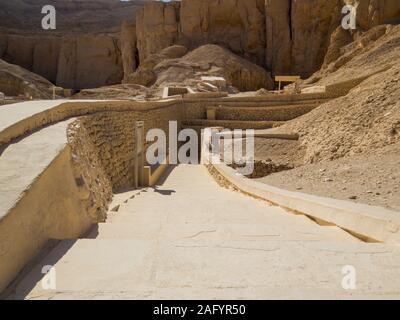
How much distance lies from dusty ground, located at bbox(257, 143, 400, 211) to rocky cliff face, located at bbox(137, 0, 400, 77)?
78.3 feet

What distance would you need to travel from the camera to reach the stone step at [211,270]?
2.03m

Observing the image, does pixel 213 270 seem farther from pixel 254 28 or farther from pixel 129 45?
pixel 129 45

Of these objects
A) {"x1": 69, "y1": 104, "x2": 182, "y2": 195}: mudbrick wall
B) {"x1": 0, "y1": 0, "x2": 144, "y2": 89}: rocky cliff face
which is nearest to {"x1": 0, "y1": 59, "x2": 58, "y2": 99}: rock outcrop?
{"x1": 0, "y1": 0, "x2": 144, "y2": 89}: rocky cliff face

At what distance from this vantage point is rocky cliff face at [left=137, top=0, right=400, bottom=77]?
30.0 metres

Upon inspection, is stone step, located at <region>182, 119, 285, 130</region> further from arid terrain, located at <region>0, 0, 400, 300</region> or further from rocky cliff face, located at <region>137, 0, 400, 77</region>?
rocky cliff face, located at <region>137, 0, 400, 77</region>

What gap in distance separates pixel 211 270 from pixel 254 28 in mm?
33165

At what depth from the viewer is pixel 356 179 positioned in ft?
22.5

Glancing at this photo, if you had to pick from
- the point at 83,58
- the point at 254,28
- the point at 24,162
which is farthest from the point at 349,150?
the point at 83,58

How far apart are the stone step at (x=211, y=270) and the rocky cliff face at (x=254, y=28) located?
2977 cm

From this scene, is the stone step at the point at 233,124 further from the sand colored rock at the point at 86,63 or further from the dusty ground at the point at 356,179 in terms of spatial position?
the sand colored rock at the point at 86,63

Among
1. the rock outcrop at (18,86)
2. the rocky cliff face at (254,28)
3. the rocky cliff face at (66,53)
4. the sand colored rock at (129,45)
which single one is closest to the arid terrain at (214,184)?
the rock outcrop at (18,86)

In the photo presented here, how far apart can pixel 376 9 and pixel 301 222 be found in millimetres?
23793
